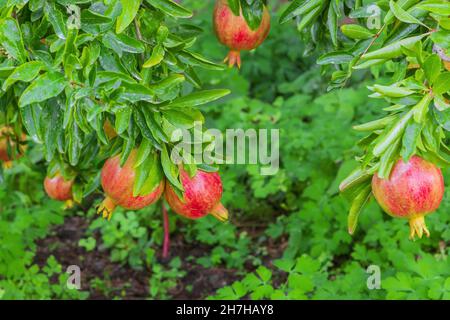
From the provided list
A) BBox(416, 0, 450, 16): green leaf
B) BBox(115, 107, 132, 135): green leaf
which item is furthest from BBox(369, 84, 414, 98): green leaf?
BBox(115, 107, 132, 135): green leaf

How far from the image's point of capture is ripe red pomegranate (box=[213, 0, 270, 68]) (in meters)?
1.64

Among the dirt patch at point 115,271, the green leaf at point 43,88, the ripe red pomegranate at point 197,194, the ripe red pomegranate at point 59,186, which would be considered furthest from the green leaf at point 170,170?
the dirt patch at point 115,271

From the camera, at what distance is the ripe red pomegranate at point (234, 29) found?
5.37ft

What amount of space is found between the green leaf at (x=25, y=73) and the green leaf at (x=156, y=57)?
7.9 inches

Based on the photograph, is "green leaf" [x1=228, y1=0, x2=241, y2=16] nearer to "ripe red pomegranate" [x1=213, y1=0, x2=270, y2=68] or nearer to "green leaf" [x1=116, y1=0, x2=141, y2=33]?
"ripe red pomegranate" [x1=213, y1=0, x2=270, y2=68]

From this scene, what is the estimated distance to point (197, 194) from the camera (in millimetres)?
1401

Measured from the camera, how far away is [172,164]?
1.39 meters

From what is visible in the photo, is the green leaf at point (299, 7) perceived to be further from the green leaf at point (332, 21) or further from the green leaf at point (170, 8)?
the green leaf at point (170, 8)


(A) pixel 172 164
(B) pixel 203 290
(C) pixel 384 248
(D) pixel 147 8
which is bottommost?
(B) pixel 203 290

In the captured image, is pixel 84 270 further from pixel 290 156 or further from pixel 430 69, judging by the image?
pixel 430 69

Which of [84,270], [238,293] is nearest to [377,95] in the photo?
[238,293]

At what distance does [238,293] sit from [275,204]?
5.24ft

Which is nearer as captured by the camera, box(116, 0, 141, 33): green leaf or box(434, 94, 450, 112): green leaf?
box(434, 94, 450, 112): green leaf

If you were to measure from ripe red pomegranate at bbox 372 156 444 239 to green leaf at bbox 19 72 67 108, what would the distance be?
590 millimetres
